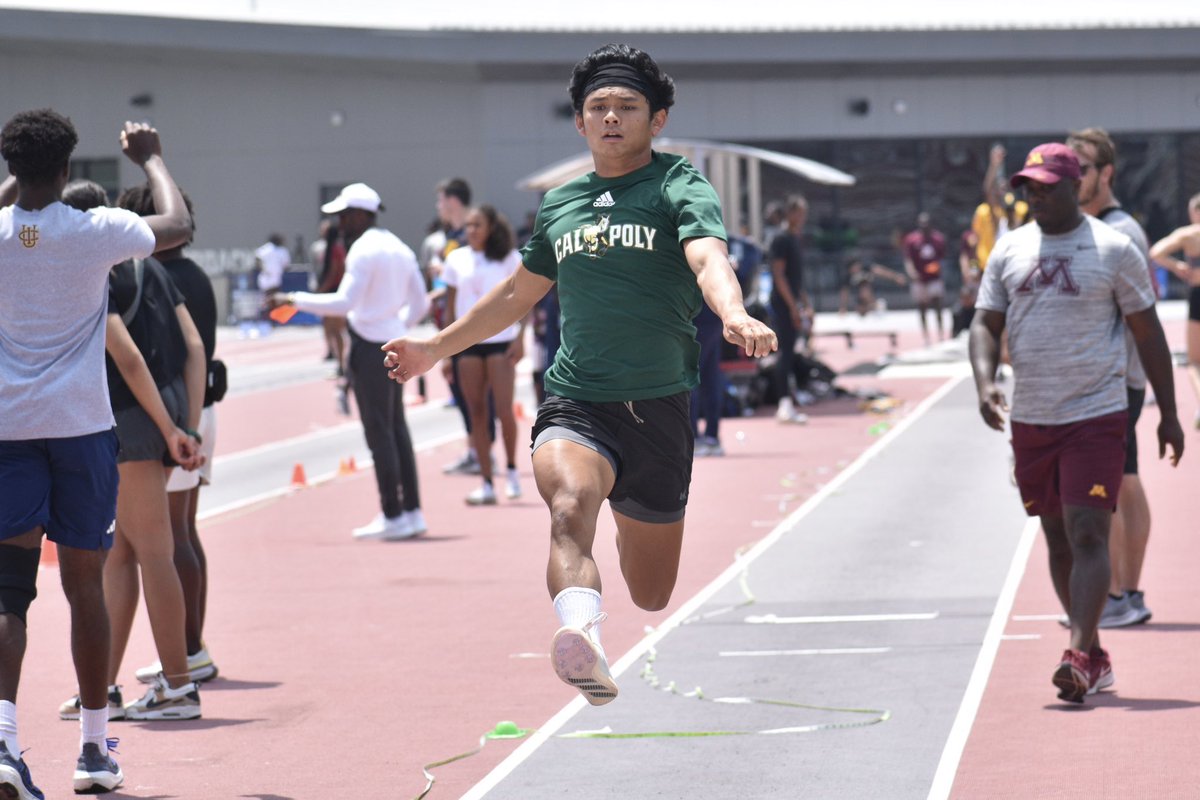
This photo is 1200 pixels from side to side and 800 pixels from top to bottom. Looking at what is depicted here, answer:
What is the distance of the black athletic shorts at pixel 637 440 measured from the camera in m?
6.12

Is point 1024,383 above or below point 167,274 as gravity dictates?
below

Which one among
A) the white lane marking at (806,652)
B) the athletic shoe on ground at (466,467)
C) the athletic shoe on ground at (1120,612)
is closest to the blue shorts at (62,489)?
the white lane marking at (806,652)

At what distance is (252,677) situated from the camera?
8578 millimetres

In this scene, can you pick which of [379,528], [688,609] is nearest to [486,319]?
[688,609]

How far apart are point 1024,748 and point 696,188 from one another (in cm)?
239

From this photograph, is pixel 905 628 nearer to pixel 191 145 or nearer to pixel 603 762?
pixel 603 762

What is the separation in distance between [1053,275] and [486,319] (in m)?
2.47

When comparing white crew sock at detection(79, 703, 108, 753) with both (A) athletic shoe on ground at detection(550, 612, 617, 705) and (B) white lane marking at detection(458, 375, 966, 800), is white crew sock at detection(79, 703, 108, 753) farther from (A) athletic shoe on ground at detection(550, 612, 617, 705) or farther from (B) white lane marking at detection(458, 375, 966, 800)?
(A) athletic shoe on ground at detection(550, 612, 617, 705)

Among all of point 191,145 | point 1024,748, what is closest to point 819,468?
point 1024,748

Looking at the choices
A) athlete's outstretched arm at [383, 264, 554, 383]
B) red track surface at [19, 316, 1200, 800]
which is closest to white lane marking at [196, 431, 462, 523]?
red track surface at [19, 316, 1200, 800]

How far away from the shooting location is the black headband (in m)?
6.05

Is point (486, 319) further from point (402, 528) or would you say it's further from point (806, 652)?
point (402, 528)

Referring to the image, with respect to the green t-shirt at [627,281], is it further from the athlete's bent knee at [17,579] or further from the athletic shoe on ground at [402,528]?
the athletic shoe on ground at [402,528]

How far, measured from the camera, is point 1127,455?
340 inches
